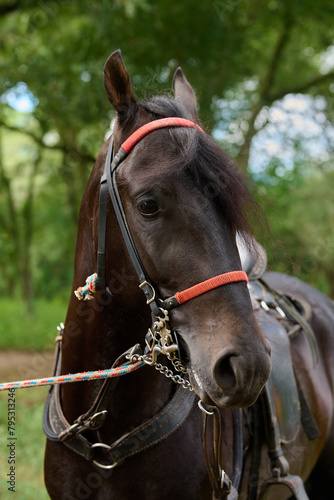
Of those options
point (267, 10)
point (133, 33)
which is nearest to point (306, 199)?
point (267, 10)

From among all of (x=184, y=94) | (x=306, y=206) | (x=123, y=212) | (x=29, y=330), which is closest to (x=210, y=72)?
(x=184, y=94)

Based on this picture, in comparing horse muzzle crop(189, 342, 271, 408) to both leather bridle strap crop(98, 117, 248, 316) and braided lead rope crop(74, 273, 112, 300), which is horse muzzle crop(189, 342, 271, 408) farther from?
braided lead rope crop(74, 273, 112, 300)

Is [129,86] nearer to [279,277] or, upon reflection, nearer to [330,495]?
[279,277]

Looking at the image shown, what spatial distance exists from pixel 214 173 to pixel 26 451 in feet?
16.1

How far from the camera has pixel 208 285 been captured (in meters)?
1.58

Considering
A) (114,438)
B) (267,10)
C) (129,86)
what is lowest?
(114,438)

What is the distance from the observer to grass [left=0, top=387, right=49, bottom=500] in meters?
4.38

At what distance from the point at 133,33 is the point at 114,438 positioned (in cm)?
621

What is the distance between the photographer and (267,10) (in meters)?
8.21

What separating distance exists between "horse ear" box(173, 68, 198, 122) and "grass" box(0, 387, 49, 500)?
384 cm

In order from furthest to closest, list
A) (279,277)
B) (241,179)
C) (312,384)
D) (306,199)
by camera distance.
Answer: (306,199) < (279,277) < (312,384) < (241,179)

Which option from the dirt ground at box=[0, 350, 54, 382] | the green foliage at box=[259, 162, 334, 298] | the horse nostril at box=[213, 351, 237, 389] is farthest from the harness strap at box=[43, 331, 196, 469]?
the green foliage at box=[259, 162, 334, 298]

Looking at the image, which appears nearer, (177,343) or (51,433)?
(177,343)

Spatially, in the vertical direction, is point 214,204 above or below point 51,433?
above
